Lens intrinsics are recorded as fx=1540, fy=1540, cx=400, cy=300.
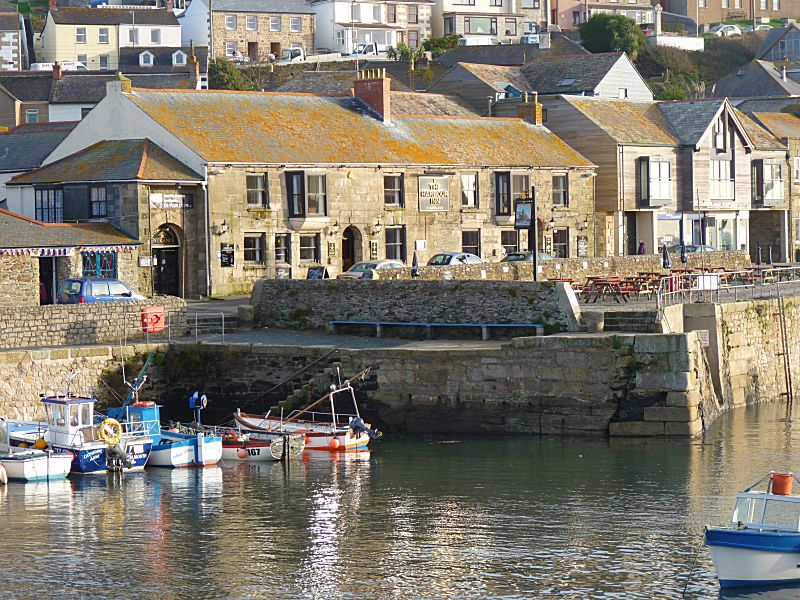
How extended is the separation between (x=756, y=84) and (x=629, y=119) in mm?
38468

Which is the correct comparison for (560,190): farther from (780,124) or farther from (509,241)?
(780,124)

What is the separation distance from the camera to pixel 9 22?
371 ft

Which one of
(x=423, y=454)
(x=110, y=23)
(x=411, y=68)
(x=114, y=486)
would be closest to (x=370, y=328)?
(x=423, y=454)

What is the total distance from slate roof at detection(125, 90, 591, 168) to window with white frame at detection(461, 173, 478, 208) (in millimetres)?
577

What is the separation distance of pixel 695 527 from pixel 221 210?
28086 millimetres

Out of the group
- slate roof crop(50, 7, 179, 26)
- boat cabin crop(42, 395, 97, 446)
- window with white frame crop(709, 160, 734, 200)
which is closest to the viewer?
boat cabin crop(42, 395, 97, 446)

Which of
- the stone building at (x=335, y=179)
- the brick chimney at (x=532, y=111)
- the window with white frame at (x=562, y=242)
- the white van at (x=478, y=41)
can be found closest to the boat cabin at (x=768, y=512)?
the stone building at (x=335, y=179)

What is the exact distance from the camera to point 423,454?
36.3 m

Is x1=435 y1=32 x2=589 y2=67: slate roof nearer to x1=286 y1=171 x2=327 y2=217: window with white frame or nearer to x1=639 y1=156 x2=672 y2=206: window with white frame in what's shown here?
x1=639 y1=156 x2=672 y2=206: window with white frame

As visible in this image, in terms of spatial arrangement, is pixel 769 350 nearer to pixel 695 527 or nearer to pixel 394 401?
pixel 394 401

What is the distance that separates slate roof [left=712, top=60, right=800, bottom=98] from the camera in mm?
104312

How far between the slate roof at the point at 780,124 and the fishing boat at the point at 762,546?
55.8 meters

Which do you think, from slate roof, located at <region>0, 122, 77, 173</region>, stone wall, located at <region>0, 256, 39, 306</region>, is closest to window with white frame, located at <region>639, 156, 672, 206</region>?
slate roof, located at <region>0, 122, 77, 173</region>

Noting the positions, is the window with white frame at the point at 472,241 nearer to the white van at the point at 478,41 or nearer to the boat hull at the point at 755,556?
the boat hull at the point at 755,556
